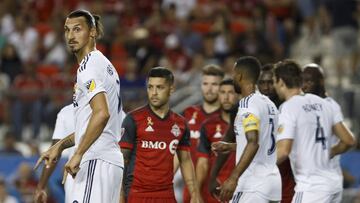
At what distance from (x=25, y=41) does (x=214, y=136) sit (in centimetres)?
999

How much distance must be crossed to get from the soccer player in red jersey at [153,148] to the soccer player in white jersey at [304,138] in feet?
3.58

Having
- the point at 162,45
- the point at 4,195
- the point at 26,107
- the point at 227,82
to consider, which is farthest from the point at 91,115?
the point at 162,45

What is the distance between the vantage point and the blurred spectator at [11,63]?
65.1 ft

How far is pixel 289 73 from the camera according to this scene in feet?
34.9

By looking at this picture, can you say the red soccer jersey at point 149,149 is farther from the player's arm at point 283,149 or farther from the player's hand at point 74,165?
the player's hand at point 74,165

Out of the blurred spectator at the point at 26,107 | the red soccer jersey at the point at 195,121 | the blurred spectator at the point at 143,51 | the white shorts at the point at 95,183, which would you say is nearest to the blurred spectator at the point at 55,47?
the blurred spectator at the point at 143,51

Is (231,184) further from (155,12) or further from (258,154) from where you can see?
(155,12)

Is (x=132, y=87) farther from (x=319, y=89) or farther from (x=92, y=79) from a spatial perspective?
(x=92, y=79)

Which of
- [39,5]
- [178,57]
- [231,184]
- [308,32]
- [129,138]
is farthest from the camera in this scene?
[39,5]

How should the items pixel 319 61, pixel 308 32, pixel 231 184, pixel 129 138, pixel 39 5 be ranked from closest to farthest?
pixel 231 184 < pixel 129 138 < pixel 319 61 < pixel 308 32 < pixel 39 5

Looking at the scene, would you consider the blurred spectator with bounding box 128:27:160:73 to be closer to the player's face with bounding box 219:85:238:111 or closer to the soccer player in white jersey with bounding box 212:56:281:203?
the player's face with bounding box 219:85:238:111

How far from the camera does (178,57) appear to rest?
66.5 ft

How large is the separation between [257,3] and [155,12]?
2.32 metres

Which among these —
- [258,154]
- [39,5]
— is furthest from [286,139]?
[39,5]
